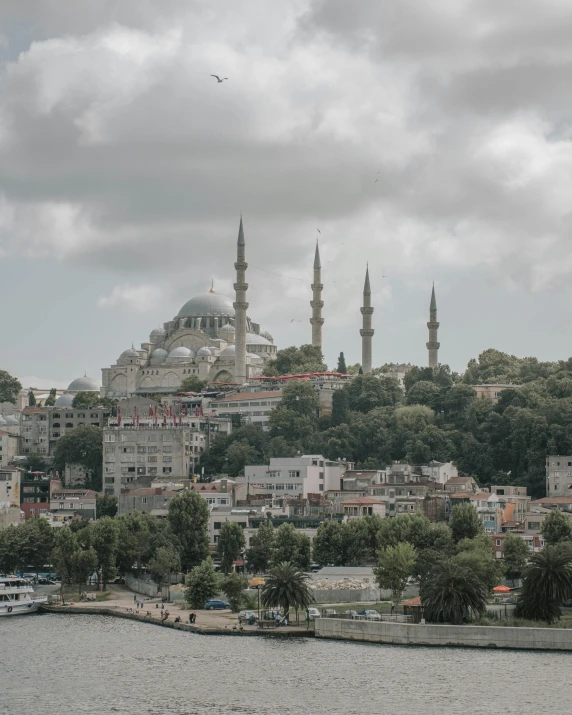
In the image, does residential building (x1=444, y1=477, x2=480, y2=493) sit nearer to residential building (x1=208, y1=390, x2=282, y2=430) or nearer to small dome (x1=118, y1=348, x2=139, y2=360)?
residential building (x1=208, y1=390, x2=282, y2=430)

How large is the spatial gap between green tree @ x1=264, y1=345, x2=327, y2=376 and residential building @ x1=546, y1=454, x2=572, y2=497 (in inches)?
1710

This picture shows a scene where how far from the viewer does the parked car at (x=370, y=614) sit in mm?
66250

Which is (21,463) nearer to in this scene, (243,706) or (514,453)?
(514,453)

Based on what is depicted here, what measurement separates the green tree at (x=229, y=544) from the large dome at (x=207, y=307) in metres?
76.1

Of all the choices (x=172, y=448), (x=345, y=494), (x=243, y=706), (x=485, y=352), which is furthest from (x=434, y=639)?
(x=485, y=352)

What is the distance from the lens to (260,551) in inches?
3445

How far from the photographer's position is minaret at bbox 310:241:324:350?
15212cm

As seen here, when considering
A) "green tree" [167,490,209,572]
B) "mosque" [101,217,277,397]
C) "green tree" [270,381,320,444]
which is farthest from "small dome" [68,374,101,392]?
"green tree" [167,490,209,572]

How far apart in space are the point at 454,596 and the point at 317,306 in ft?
295

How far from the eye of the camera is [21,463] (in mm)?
128875

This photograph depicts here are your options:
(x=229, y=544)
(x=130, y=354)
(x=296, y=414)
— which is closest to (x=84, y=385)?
(x=130, y=354)

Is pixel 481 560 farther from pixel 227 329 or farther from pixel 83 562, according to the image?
pixel 227 329

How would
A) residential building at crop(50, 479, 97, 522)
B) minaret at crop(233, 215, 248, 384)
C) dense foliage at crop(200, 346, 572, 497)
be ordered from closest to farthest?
1. residential building at crop(50, 479, 97, 522)
2. dense foliage at crop(200, 346, 572, 497)
3. minaret at crop(233, 215, 248, 384)

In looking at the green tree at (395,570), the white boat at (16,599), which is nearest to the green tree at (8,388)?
the white boat at (16,599)
